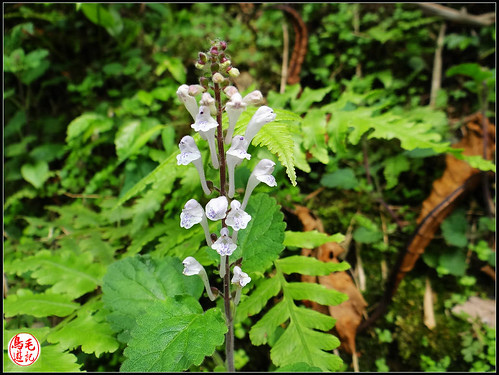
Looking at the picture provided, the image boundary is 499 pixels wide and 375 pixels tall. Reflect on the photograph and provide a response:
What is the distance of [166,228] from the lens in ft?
7.36

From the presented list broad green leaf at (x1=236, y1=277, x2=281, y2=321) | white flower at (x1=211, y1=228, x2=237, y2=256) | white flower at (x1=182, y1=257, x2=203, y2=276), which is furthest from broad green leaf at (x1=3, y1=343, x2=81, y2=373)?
white flower at (x1=211, y1=228, x2=237, y2=256)

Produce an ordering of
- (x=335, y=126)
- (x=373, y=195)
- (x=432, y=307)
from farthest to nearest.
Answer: (x=373, y=195), (x=432, y=307), (x=335, y=126)

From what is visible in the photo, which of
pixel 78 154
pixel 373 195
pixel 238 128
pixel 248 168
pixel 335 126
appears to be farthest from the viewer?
pixel 78 154

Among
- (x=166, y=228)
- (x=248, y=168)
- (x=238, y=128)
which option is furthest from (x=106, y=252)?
(x=238, y=128)

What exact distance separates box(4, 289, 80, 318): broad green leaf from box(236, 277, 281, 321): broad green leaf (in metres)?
0.97

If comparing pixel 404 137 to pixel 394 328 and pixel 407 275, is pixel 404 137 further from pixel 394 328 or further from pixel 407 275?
pixel 394 328

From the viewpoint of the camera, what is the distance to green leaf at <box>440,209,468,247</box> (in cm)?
255

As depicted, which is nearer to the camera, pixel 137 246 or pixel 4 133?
pixel 137 246

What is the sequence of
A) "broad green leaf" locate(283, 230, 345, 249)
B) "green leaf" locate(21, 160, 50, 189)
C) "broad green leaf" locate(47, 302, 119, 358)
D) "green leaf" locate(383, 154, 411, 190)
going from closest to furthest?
"broad green leaf" locate(47, 302, 119, 358) < "broad green leaf" locate(283, 230, 345, 249) < "green leaf" locate(383, 154, 411, 190) < "green leaf" locate(21, 160, 50, 189)

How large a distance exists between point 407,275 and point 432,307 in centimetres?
28

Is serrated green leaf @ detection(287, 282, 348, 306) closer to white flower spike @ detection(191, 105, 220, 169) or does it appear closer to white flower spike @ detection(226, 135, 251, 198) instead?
white flower spike @ detection(226, 135, 251, 198)

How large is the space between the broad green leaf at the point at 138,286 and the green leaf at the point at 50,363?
24 cm

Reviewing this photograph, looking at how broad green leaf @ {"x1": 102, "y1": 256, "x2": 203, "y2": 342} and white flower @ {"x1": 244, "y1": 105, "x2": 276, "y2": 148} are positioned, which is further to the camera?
broad green leaf @ {"x1": 102, "y1": 256, "x2": 203, "y2": 342}

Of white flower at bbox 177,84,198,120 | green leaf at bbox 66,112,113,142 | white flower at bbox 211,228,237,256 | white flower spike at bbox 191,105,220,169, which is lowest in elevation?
white flower at bbox 211,228,237,256
